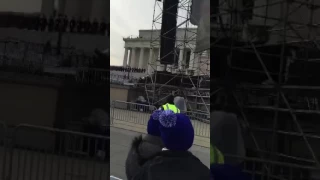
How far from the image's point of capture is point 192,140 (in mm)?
1506

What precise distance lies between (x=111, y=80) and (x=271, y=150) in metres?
0.78

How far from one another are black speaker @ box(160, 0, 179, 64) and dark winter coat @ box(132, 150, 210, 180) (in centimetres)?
40

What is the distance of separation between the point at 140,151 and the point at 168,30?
1.73 ft

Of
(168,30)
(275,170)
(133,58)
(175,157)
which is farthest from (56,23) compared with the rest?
(275,170)

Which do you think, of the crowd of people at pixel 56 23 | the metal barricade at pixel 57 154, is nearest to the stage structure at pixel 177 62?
the crowd of people at pixel 56 23

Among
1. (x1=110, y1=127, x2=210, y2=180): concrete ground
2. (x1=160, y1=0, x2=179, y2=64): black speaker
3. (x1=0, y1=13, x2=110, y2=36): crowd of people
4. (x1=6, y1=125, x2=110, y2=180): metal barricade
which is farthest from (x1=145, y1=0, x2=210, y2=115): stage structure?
(x1=6, y1=125, x2=110, y2=180): metal barricade

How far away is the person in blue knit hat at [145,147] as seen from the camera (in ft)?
4.91

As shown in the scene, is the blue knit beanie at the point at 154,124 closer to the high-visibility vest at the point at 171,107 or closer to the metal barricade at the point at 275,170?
the high-visibility vest at the point at 171,107

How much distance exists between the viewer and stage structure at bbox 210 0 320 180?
1544 millimetres

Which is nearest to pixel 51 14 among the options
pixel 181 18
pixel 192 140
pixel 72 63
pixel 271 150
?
pixel 72 63

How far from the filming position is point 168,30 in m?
1.50

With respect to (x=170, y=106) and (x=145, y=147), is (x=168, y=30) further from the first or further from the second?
(x=145, y=147)

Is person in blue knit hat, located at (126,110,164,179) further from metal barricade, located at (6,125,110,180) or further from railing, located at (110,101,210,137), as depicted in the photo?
metal barricade, located at (6,125,110,180)

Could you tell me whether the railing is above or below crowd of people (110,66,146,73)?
below
